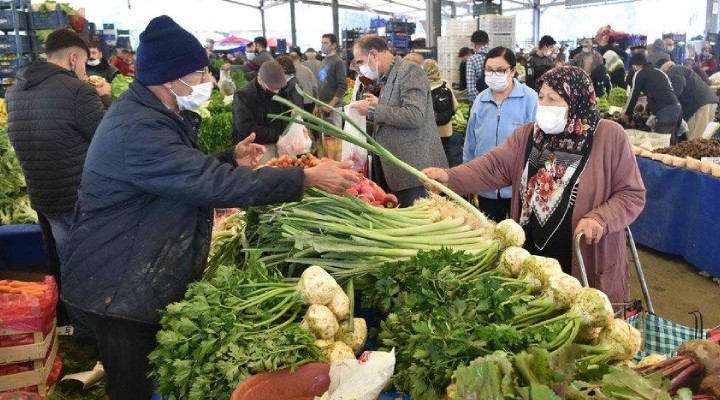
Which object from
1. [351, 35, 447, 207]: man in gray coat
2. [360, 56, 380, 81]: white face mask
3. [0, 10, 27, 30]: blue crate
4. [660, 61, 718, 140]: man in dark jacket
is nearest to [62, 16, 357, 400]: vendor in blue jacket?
[351, 35, 447, 207]: man in gray coat

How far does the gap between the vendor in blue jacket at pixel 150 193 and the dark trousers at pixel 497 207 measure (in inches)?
108

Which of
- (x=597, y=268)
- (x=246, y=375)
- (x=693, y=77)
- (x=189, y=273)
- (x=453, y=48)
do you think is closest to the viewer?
(x=246, y=375)

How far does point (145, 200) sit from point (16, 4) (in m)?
7.62

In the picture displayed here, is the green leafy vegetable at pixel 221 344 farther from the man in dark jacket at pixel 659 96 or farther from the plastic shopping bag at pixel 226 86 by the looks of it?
the plastic shopping bag at pixel 226 86

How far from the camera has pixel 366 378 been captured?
5.90 ft

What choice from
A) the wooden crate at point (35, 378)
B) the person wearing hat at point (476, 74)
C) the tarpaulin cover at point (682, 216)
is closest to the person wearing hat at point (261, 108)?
the wooden crate at point (35, 378)

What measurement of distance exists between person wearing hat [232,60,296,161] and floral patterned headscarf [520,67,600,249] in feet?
9.24

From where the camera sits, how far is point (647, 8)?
27.3 m

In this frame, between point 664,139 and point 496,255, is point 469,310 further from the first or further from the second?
point 664,139

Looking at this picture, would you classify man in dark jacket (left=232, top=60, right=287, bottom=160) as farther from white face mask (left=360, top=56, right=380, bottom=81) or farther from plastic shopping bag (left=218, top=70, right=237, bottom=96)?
plastic shopping bag (left=218, top=70, right=237, bottom=96)

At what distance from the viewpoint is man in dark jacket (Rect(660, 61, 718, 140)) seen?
9719mm

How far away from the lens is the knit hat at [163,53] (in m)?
2.45

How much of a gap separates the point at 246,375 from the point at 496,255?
1.16 m

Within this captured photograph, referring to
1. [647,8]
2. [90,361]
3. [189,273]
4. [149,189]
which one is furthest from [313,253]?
[647,8]
